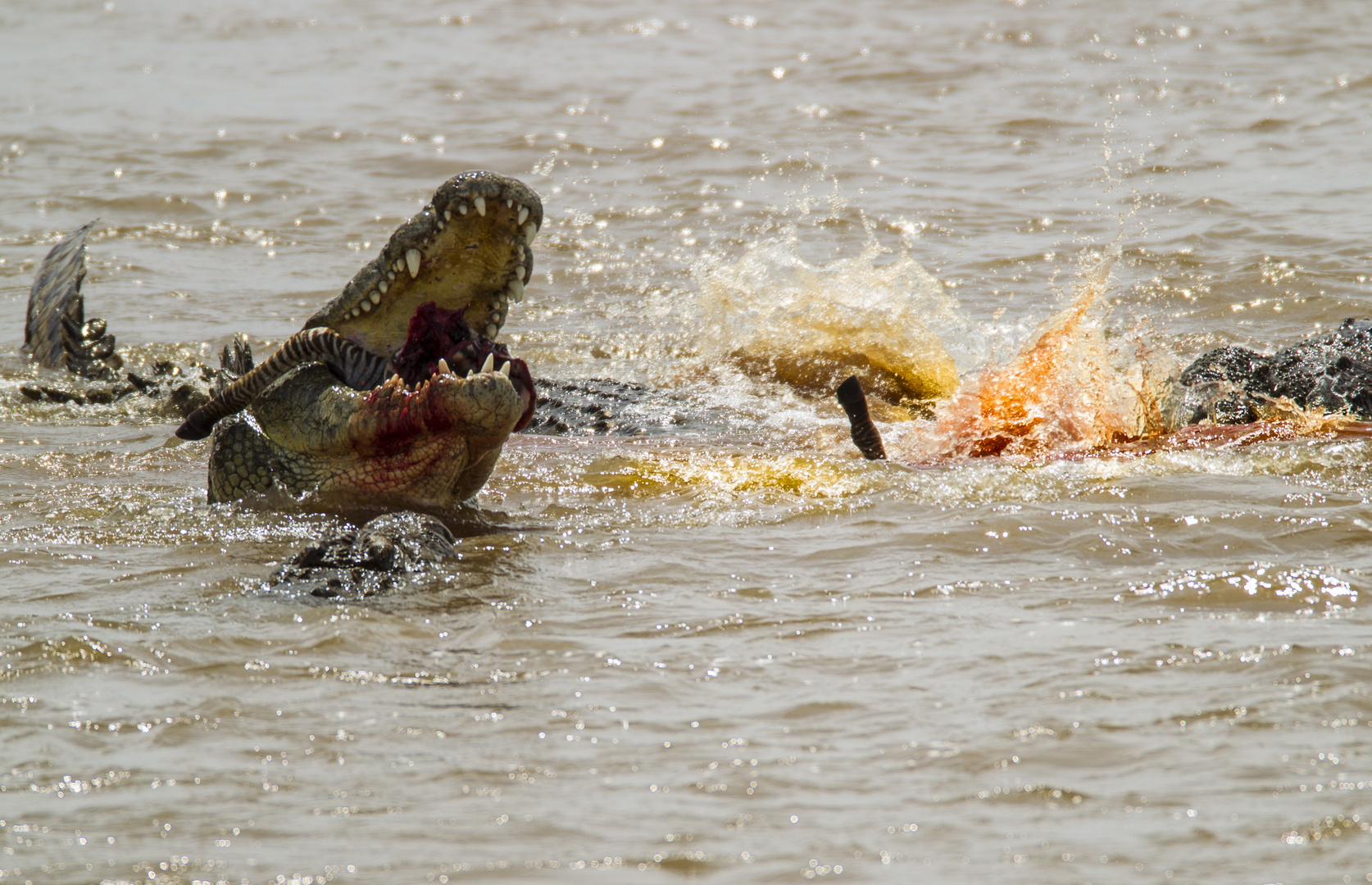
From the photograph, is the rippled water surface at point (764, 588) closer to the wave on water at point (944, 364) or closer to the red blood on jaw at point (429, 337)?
the wave on water at point (944, 364)

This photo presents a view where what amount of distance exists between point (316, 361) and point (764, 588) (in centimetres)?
163

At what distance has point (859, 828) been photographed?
83.7 inches

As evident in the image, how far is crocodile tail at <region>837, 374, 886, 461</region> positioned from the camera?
14.2 feet

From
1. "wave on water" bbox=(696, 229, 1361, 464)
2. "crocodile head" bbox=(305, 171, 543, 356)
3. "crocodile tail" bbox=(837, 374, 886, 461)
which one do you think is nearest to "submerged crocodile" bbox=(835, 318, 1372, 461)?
"wave on water" bbox=(696, 229, 1361, 464)

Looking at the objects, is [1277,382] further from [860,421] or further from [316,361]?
[316,361]

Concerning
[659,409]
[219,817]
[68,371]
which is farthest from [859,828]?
[68,371]

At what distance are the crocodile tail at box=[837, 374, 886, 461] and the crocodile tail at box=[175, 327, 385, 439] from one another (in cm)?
151

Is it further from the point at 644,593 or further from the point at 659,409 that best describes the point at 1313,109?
the point at 644,593

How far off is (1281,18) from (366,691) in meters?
16.8

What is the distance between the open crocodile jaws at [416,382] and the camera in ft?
11.8

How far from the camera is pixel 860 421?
452 cm

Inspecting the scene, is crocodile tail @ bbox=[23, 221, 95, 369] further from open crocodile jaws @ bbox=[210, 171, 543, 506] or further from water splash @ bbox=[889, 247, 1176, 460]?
water splash @ bbox=[889, 247, 1176, 460]

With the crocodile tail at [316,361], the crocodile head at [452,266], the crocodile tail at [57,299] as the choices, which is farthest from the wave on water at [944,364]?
the crocodile tail at [57,299]

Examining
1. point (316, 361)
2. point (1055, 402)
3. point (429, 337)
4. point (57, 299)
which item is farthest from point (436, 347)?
point (57, 299)
